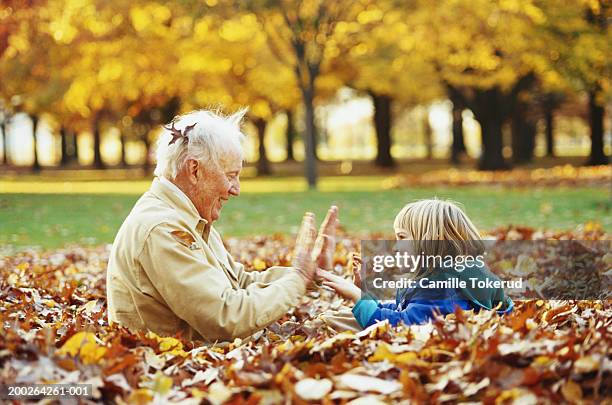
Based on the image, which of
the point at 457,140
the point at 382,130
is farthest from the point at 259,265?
the point at 457,140

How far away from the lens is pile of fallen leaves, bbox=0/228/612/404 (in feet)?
9.94

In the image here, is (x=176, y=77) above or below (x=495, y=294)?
above

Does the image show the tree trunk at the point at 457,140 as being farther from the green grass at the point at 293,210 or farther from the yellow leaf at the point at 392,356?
the yellow leaf at the point at 392,356

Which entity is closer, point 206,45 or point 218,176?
point 218,176

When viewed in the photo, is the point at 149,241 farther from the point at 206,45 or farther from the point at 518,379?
the point at 206,45

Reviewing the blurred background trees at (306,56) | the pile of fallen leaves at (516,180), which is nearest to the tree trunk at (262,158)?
the blurred background trees at (306,56)

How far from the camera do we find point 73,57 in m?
28.6

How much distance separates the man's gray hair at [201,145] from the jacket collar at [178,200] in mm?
66

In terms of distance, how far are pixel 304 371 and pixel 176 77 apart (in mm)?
29134

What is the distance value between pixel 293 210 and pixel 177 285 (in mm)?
13817

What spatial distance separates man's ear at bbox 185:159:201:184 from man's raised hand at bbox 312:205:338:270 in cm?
66

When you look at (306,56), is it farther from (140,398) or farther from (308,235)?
(140,398)

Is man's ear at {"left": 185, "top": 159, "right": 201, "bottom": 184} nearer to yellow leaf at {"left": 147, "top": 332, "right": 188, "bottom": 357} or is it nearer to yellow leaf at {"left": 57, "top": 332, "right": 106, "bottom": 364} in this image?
yellow leaf at {"left": 147, "top": 332, "right": 188, "bottom": 357}

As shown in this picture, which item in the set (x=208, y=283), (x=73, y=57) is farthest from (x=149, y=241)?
(x=73, y=57)
